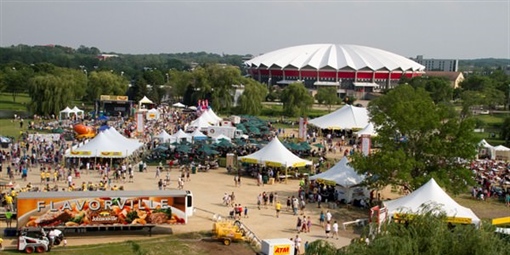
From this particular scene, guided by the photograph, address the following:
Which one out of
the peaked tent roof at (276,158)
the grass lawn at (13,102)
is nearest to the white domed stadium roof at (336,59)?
the grass lawn at (13,102)

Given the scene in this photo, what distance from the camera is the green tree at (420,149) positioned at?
23.3 m

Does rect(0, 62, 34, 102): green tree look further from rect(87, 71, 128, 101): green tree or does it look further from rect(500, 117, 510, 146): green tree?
rect(500, 117, 510, 146): green tree

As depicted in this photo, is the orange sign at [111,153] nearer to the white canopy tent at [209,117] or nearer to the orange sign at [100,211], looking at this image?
the orange sign at [100,211]

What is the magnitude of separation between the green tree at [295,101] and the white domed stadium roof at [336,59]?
1689 inches

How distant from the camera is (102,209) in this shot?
18.5 m

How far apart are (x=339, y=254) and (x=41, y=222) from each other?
10852 millimetres

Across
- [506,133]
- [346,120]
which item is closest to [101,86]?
[346,120]

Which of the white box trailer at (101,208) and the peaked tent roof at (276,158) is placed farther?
the peaked tent roof at (276,158)

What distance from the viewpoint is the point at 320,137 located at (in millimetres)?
46688

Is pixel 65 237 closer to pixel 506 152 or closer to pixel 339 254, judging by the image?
pixel 339 254

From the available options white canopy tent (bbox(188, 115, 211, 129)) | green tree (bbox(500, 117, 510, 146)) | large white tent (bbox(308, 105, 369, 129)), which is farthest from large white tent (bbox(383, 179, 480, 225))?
green tree (bbox(500, 117, 510, 146))

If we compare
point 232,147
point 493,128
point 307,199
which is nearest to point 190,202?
point 307,199

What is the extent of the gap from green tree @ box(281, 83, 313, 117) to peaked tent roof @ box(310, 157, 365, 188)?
114 ft

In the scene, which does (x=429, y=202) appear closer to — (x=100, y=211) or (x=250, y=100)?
(x=100, y=211)
